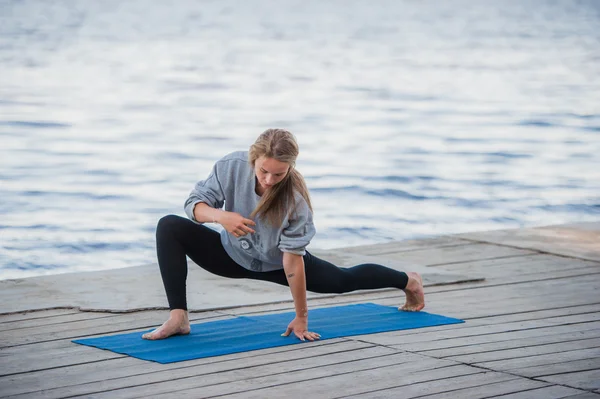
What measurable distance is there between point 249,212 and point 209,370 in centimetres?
64

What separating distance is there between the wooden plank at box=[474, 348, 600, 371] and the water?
12.7 feet

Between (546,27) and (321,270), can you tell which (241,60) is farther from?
(321,270)

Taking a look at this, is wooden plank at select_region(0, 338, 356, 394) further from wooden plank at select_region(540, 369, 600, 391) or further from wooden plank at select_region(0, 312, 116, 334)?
wooden plank at select_region(540, 369, 600, 391)

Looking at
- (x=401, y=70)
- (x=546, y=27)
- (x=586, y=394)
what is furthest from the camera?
(x=546, y=27)

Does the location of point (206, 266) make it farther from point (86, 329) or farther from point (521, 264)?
point (521, 264)

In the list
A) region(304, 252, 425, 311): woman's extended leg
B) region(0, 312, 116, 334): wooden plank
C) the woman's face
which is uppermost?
the woman's face

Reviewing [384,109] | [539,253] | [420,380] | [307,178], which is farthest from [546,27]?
[420,380]

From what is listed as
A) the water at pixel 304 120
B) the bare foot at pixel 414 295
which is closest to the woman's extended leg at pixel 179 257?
the bare foot at pixel 414 295

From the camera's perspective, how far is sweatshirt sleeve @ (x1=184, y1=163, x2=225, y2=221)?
12.3ft

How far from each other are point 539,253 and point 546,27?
29.5 metres

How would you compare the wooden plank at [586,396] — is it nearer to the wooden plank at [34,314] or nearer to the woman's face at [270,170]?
the woman's face at [270,170]

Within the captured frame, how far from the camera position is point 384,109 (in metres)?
17.7

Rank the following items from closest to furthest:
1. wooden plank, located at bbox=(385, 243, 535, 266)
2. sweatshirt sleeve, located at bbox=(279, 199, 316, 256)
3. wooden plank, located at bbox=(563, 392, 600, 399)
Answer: wooden plank, located at bbox=(563, 392, 600, 399) < sweatshirt sleeve, located at bbox=(279, 199, 316, 256) < wooden plank, located at bbox=(385, 243, 535, 266)

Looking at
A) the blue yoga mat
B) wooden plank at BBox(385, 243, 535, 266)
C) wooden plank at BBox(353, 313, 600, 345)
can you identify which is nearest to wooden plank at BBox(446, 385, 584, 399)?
wooden plank at BBox(353, 313, 600, 345)
